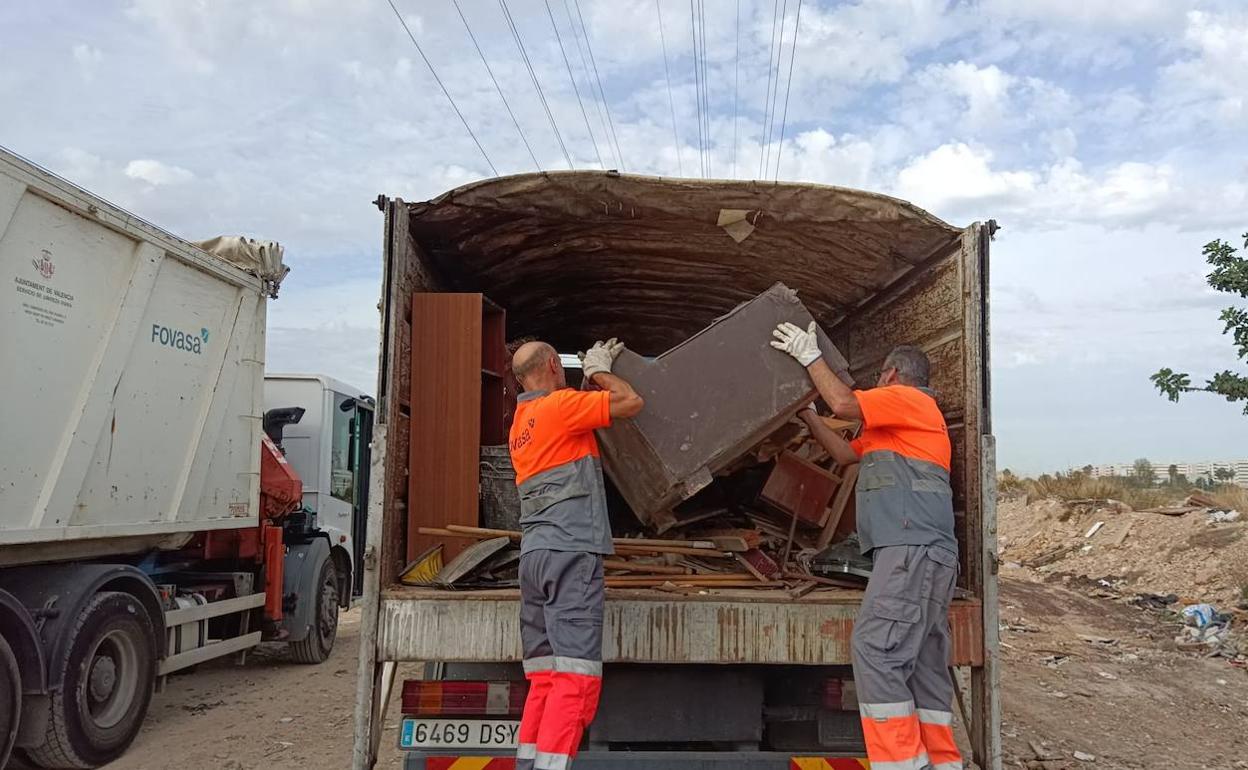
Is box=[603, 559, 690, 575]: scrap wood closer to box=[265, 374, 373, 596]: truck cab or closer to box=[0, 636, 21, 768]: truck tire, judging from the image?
box=[0, 636, 21, 768]: truck tire

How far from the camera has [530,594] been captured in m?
3.35

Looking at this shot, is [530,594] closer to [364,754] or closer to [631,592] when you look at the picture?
[631,592]

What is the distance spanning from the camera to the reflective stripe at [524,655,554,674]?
10.6ft

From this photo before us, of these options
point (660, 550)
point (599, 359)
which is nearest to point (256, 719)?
point (660, 550)

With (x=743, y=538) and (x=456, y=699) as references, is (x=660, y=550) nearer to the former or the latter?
(x=743, y=538)

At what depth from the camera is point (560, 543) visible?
133 inches

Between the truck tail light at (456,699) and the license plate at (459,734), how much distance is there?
0.10 ft

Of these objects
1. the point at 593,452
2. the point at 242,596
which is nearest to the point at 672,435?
the point at 593,452

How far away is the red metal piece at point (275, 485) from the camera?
24.1ft

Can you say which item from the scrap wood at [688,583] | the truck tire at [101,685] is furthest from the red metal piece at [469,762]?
the truck tire at [101,685]

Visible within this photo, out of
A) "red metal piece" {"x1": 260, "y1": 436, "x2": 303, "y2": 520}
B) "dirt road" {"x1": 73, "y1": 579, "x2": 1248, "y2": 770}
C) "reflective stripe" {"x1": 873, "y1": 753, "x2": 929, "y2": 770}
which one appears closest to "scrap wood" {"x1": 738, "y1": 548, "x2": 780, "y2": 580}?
"reflective stripe" {"x1": 873, "y1": 753, "x2": 929, "y2": 770}

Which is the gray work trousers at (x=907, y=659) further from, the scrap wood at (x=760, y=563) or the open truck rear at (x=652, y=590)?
the scrap wood at (x=760, y=563)

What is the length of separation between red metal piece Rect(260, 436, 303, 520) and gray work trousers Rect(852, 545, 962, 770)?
210 inches

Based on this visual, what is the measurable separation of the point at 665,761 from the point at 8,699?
326 cm
